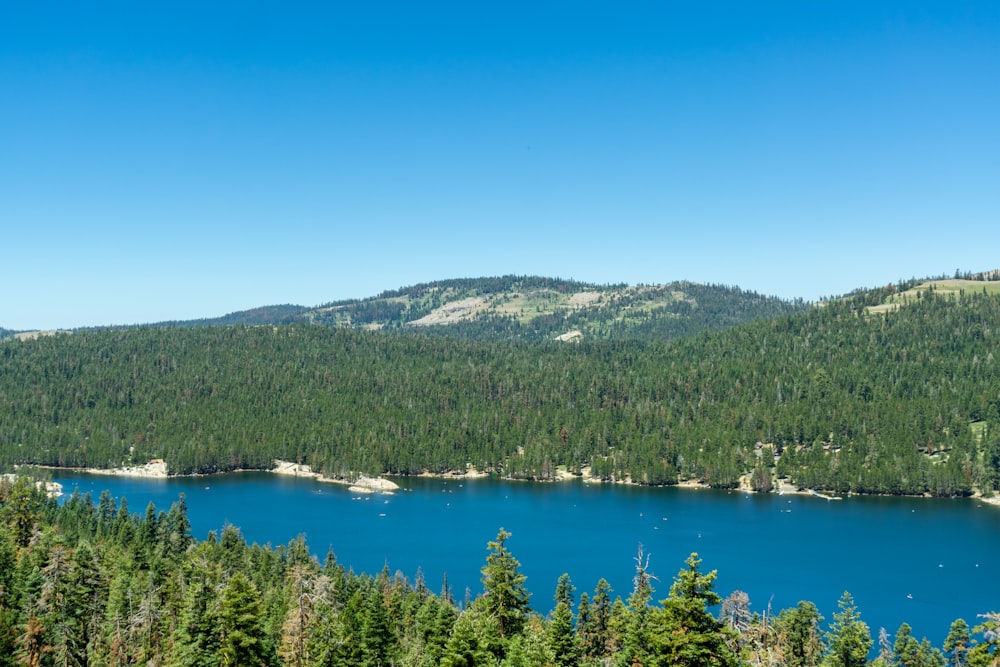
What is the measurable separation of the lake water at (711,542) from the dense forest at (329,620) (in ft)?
40.0

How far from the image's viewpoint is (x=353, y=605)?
76.8 metres

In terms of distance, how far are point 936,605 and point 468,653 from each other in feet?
359

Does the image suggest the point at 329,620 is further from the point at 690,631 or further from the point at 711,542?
the point at 711,542

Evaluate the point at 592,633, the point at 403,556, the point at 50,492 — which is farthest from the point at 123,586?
the point at 50,492

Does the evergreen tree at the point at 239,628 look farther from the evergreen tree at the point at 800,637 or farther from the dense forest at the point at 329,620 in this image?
the evergreen tree at the point at 800,637

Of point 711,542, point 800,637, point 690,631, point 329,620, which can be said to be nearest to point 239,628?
point 690,631

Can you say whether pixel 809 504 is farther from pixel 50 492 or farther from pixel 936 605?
pixel 50 492

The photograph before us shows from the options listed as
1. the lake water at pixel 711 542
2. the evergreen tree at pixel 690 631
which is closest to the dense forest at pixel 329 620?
the evergreen tree at pixel 690 631

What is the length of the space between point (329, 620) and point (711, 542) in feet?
355

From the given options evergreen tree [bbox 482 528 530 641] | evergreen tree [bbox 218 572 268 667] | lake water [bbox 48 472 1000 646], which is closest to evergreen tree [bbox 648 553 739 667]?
evergreen tree [bbox 482 528 530 641]

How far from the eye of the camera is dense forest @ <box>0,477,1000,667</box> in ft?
116

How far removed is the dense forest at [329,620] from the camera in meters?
35.3

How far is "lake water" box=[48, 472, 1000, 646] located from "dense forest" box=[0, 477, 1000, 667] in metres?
12.2

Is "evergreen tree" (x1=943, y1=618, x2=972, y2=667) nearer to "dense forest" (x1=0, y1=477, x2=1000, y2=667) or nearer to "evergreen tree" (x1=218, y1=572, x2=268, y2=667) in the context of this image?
"dense forest" (x1=0, y1=477, x2=1000, y2=667)
